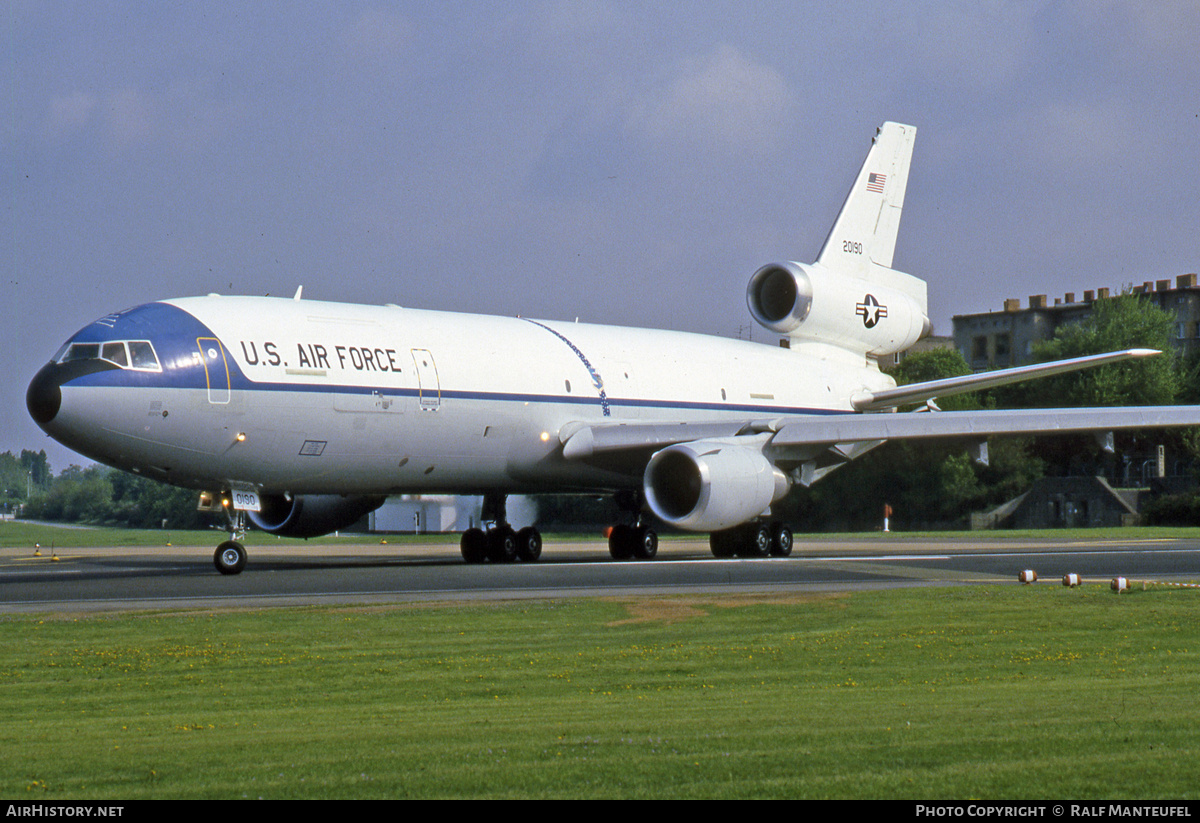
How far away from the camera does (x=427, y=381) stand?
81.7 ft

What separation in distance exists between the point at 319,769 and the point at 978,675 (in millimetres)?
5721

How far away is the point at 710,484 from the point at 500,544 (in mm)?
5601

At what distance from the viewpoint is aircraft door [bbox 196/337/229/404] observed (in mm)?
21891

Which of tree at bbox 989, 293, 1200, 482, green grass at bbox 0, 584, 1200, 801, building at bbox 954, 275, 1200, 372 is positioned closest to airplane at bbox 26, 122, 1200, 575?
green grass at bbox 0, 584, 1200, 801

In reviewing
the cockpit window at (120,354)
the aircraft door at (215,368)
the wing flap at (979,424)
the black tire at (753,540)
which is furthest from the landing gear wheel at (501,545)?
the cockpit window at (120,354)

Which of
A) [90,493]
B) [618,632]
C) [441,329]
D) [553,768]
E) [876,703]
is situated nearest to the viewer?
[553,768]

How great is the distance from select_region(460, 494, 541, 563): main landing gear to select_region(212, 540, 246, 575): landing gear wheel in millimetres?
7030

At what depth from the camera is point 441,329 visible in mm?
26016

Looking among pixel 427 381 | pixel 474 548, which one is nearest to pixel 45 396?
pixel 427 381

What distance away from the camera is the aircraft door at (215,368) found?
21891mm

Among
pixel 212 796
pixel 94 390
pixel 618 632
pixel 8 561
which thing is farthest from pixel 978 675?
pixel 8 561

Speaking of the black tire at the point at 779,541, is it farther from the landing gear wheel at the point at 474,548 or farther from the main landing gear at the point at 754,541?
the landing gear wheel at the point at 474,548

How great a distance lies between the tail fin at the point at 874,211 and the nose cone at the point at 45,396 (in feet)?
66.4

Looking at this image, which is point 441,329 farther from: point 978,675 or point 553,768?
point 553,768
